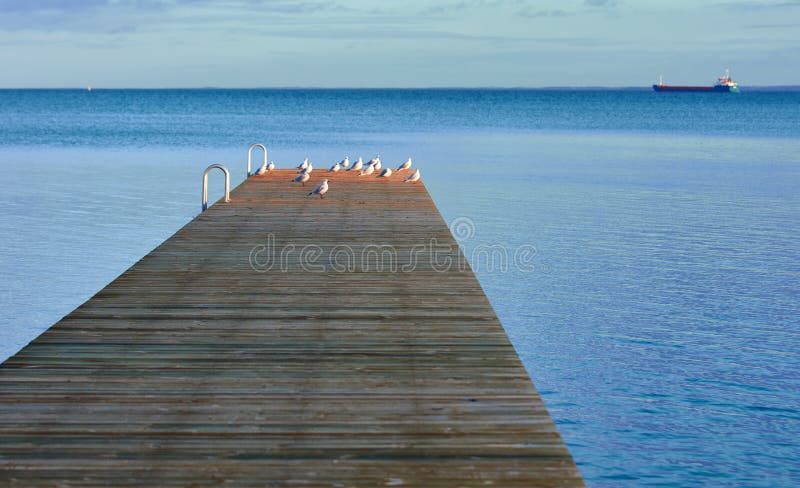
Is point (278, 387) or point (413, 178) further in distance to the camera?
point (413, 178)

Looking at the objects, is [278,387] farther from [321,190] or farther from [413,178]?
[413,178]

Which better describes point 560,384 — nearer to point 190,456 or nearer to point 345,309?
point 345,309

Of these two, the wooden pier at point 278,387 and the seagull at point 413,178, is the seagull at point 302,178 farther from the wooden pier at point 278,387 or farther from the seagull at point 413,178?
the wooden pier at point 278,387

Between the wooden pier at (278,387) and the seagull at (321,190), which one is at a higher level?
the seagull at (321,190)

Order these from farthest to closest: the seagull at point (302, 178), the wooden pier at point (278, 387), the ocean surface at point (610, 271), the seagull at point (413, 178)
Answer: the seagull at point (413, 178), the seagull at point (302, 178), the ocean surface at point (610, 271), the wooden pier at point (278, 387)

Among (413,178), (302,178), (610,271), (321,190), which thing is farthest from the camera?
(413,178)

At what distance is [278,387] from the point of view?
698 centimetres

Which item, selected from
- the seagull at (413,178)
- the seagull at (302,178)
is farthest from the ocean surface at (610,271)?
the seagull at (302,178)

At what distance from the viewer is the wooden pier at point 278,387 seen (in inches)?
219

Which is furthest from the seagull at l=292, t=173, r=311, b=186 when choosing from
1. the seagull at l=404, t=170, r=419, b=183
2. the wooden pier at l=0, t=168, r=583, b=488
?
the wooden pier at l=0, t=168, r=583, b=488

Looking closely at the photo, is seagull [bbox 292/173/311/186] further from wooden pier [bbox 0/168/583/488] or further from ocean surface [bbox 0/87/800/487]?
wooden pier [bbox 0/168/583/488]

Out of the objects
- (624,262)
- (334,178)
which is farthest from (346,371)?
(334,178)

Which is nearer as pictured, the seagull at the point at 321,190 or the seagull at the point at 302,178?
the seagull at the point at 321,190

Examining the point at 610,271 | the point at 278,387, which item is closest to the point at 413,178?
the point at 610,271
